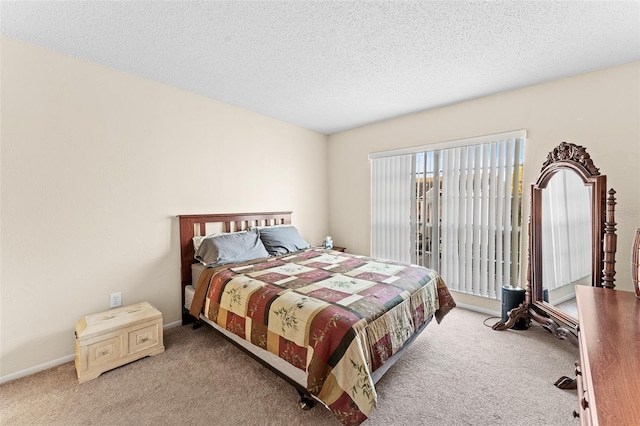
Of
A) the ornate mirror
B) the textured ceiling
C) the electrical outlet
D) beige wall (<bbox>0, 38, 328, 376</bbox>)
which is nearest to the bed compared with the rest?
beige wall (<bbox>0, 38, 328, 376</bbox>)

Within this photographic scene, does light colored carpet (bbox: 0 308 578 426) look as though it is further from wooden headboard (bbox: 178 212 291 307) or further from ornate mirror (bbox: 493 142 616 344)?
wooden headboard (bbox: 178 212 291 307)

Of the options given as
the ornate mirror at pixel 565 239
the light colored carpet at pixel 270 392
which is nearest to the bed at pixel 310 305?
the light colored carpet at pixel 270 392

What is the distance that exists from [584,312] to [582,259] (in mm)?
1202

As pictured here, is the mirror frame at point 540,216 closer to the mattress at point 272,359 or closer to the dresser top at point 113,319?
the mattress at point 272,359

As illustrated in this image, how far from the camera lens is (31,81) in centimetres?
196

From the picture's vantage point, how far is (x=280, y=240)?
127 inches

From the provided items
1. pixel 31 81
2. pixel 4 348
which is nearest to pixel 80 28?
pixel 31 81

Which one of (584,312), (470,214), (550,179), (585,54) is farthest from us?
(470,214)

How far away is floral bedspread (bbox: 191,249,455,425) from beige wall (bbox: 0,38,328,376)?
73 cm

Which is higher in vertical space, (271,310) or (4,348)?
(271,310)

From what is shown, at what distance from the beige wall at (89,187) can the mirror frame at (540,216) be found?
3.31m

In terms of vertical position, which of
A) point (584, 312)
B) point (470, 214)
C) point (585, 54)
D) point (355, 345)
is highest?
point (585, 54)

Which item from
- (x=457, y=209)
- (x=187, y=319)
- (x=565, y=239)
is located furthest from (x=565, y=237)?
(x=187, y=319)

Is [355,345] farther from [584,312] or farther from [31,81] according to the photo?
[31,81]
